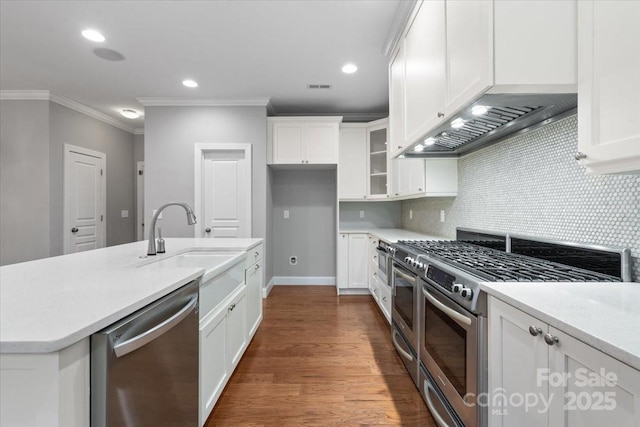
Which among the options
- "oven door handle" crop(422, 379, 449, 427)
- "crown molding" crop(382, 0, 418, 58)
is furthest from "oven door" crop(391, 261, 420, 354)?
"crown molding" crop(382, 0, 418, 58)

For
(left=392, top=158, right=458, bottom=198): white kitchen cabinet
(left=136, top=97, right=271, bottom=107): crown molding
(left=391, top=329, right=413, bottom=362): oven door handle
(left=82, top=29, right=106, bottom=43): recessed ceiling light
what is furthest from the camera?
(left=136, top=97, right=271, bottom=107): crown molding

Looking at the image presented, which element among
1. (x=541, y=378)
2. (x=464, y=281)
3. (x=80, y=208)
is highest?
(x=80, y=208)

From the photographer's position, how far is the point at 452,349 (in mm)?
1357

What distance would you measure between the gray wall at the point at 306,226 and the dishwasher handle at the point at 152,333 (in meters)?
3.35

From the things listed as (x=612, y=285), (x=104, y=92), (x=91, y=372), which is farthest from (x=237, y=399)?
(x=104, y=92)

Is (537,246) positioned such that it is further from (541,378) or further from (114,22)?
(114,22)

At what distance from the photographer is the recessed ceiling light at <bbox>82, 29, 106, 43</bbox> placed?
2.54m

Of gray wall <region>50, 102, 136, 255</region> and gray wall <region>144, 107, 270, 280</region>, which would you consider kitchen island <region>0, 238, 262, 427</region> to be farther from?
gray wall <region>50, 102, 136, 255</region>

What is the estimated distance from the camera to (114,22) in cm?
240

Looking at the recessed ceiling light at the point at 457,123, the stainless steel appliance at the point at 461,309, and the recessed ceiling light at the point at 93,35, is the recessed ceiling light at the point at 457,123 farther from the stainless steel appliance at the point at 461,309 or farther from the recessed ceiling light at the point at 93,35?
the recessed ceiling light at the point at 93,35

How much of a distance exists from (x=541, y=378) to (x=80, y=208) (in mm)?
5659

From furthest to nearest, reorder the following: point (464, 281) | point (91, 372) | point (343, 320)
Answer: point (343, 320)
point (464, 281)
point (91, 372)

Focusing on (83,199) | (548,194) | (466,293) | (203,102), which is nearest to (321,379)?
(466,293)

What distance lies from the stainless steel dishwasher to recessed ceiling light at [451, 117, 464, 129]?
5.37 ft
